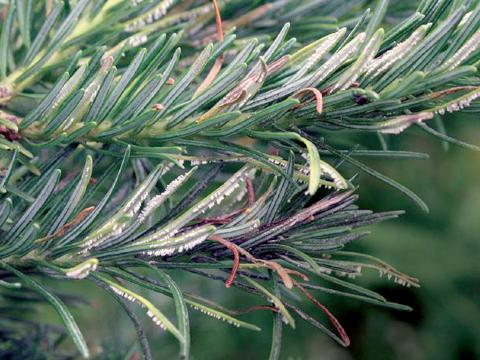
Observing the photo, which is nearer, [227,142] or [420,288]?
[227,142]

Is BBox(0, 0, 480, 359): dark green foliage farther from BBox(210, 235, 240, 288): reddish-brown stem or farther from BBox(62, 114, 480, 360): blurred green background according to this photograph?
BBox(62, 114, 480, 360): blurred green background

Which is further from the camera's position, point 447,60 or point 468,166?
point 468,166

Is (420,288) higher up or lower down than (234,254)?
lower down

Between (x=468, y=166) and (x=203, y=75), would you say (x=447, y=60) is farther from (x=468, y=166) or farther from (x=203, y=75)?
(x=468, y=166)

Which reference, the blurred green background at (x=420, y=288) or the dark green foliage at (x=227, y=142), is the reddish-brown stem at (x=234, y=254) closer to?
the dark green foliage at (x=227, y=142)

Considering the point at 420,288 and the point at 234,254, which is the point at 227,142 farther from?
the point at 420,288

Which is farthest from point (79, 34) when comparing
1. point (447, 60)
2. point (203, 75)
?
point (447, 60)

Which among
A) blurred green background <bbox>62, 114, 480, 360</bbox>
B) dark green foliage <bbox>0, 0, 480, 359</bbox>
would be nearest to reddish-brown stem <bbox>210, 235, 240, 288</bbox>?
dark green foliage <bbox>0, 0, 480, 359</bbox>

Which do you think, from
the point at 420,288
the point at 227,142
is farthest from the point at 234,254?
the point at 420,288
